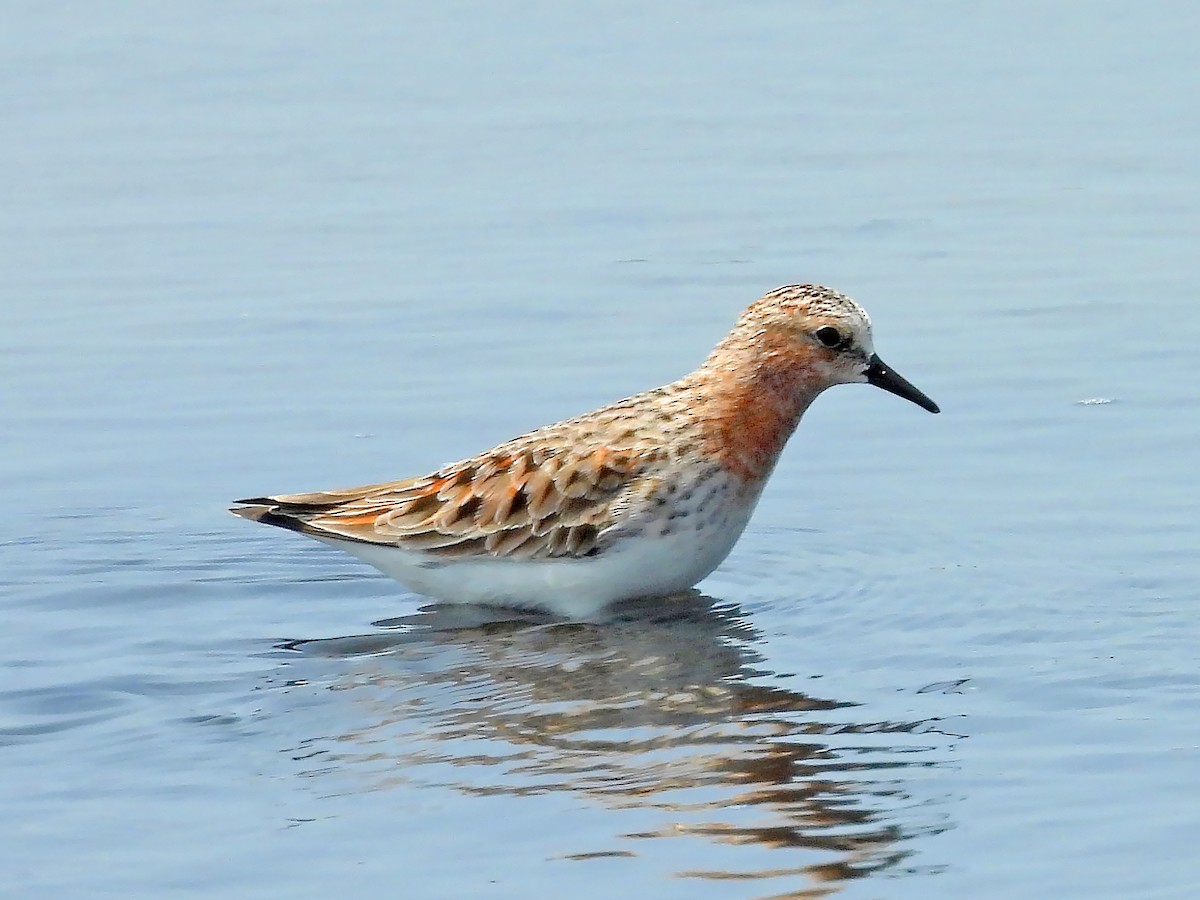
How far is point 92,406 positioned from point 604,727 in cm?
454

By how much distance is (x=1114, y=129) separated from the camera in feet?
49.2

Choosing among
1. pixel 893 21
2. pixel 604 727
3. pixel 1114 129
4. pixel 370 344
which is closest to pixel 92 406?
pixel 370 344

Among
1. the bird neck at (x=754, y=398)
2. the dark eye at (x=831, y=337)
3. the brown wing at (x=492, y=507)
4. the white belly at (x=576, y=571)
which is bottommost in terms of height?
the white belly at (x=576, y=571)

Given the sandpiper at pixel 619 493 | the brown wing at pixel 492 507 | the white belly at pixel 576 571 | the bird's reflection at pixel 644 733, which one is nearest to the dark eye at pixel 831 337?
the sandpiper at pixel 619 493

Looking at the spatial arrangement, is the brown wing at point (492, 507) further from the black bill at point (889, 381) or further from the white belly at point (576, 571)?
the black bill at point (889, 381)

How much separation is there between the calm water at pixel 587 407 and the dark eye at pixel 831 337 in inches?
36.8

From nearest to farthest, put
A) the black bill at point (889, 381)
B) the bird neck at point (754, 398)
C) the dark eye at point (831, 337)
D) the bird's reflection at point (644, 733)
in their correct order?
the bird's reflection at point (644, 733) < the bird neck at point (754, 398) < the dark eye at point (831, 337) < the black bill at point (889, 381)

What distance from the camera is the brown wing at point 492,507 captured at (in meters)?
9.31

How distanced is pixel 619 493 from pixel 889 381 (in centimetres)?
135

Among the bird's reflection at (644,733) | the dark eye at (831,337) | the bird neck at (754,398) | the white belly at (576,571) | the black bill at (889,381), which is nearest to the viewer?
the bird's reflection at (644,733)

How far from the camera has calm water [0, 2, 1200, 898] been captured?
705cm

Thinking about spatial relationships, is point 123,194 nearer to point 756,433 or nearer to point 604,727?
point 756,433

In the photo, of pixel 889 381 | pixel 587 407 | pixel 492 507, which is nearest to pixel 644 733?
pixel 492 507

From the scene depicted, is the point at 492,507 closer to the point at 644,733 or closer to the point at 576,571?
the point at 576,571
